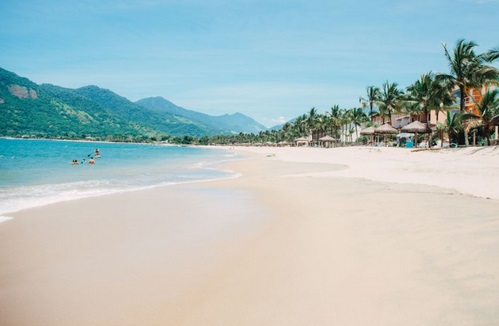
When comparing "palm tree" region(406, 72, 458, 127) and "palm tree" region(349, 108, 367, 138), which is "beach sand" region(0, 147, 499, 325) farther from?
"palm tree" region(349, 108, 367, 138)

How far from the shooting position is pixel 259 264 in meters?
5.03

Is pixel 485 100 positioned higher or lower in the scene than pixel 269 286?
higher

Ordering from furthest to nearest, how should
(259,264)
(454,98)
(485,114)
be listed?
(454,98) < (485,114) < (259,264)

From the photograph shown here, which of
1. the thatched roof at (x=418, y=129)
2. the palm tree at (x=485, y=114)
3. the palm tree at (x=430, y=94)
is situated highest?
the palm tree at (x=430, y=94)

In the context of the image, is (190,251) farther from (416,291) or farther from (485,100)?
(485,100)

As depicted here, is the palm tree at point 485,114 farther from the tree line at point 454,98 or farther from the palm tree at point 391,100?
the palm tree at point 391,100

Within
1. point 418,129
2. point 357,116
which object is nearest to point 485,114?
point 418,129

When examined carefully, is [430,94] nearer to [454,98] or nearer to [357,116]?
[454,98]

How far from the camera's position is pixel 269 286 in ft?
13.7

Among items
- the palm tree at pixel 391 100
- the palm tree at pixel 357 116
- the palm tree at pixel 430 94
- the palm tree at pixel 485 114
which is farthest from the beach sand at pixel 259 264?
the palm tree at pixel 357 116

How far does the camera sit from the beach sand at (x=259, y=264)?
3.52 m

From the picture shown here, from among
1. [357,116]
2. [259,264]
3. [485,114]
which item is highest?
[357,116]

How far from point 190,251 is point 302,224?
2703mm

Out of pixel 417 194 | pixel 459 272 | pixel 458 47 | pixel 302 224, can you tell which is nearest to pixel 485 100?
pixel 458 47
